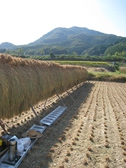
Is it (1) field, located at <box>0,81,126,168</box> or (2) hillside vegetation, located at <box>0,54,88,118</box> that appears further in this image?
(2) hillside vegetation, located at <box>0,54,88,118</box>

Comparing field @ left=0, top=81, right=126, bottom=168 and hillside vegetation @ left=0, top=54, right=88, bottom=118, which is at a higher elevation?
hillside vegetation @ left=0, top=54, right=88, bottom=118

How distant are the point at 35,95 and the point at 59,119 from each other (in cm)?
199

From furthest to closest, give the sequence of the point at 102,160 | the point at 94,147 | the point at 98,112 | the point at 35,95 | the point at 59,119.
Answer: the point at 98,112 → the point at 59,119 → the point at 35,95 → the point at 94,147 → the point at 102,160

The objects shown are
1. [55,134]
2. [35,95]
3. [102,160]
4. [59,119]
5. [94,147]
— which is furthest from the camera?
[59,119]

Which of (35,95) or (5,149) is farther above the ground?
(35,95)

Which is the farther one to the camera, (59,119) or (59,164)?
(59,119)

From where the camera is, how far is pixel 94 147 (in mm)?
5805

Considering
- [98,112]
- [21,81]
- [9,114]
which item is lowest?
[98,112]

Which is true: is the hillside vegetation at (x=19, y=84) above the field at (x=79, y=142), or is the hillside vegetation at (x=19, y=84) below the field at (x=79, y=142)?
above

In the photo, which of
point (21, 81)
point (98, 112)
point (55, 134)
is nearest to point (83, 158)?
point (55, 134)

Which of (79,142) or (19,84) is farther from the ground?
(19,84)

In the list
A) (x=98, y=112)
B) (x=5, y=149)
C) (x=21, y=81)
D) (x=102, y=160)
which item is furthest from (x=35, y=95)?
(x=98, y=112)

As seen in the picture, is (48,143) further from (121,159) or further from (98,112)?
(98,112)

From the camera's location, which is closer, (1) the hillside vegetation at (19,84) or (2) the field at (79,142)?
(2) the field at (79,142)
